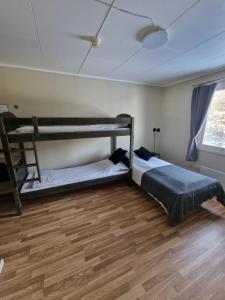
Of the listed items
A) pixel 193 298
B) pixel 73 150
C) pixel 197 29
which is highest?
pixel 197 29

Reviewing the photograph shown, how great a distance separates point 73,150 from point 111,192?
1.31 meters

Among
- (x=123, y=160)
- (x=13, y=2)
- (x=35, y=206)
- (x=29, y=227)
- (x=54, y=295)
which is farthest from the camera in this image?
(x=123, y=160)

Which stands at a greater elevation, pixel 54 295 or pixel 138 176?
pixel 138 176

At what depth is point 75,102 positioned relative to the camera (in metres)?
3.12

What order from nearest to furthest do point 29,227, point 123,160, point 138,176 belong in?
point 29,227, point 138,176, point 123,160

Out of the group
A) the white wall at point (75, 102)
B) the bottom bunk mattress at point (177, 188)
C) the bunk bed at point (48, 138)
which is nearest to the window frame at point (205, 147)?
the bottom bunk mattress at point (177, 188)

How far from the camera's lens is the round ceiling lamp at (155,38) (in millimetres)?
1475

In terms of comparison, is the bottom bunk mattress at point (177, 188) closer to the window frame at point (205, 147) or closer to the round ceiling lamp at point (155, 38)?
the window frame at point (205, 147)

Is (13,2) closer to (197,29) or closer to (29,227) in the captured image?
(197,29)

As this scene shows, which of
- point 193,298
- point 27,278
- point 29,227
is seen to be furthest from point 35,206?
point 193,298

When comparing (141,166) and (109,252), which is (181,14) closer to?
(141,166)

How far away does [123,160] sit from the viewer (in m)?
3.24

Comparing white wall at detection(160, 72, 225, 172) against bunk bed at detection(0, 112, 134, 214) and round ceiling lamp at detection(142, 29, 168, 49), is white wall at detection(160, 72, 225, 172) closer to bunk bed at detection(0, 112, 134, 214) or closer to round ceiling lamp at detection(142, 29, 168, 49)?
bunk bed at detection(0, 112, 134, 214)

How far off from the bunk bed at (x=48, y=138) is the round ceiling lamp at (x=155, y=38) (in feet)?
3.94
